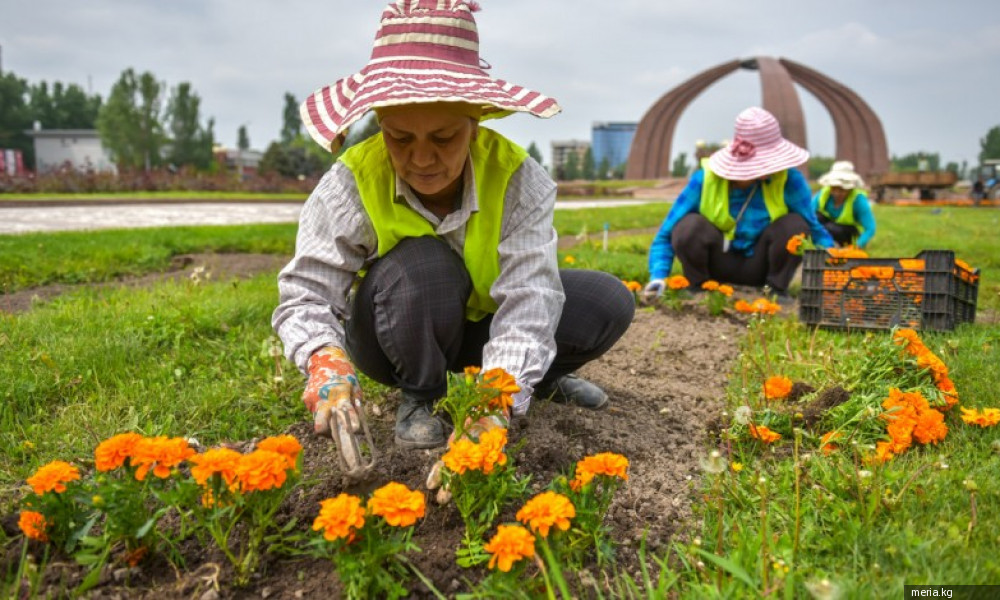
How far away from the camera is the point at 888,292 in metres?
3.60

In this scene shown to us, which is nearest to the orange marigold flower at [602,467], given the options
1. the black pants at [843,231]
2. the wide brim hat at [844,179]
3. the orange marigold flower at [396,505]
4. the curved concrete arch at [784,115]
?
the orange marigold flower at [396,505]

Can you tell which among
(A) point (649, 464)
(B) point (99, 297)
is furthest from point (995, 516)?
(B) point (99, 297)

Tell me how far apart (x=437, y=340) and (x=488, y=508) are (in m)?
0.75

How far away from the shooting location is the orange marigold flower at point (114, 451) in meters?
1.43

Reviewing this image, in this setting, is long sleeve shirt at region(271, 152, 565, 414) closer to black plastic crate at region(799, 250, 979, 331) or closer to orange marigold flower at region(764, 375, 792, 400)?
orange marigold flower at region(764, 375, 792, 400)

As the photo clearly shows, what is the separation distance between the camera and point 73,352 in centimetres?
284

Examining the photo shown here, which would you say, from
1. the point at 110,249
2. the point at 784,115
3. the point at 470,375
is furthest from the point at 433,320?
the point at 784,115

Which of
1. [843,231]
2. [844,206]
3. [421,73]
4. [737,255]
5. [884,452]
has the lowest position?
[884,452]

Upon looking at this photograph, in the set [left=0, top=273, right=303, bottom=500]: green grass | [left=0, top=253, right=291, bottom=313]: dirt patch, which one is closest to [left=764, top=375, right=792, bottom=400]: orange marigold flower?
[left=0, top=273, right=303, bottom=500]: green grass

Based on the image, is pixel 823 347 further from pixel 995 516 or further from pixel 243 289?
pixel 243 289

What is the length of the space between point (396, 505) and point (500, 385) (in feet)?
1.25

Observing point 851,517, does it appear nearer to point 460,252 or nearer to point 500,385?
point 500,385

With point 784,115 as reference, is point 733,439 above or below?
below

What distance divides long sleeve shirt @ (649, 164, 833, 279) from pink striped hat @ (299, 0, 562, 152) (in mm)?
2863
